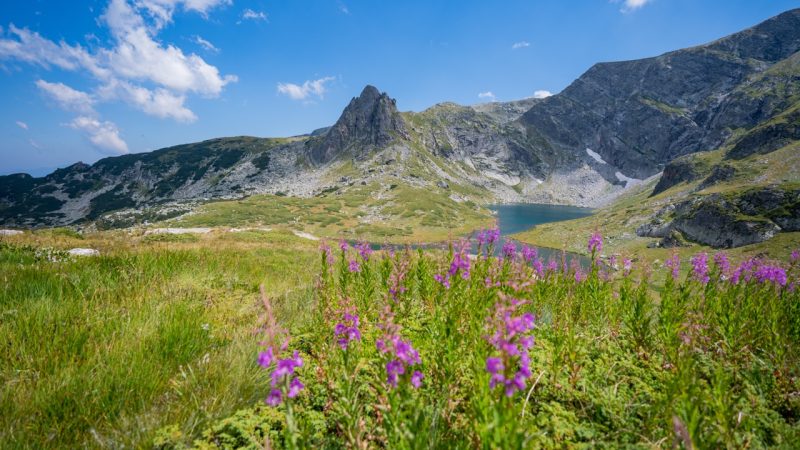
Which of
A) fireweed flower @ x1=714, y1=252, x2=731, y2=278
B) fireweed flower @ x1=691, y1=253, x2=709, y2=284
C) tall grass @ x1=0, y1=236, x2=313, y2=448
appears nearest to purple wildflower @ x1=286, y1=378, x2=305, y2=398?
tall grass @ x1=0, y1=236, x2=313, y2=448

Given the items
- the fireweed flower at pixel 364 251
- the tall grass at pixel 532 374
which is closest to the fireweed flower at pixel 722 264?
the tall grass at pixel 532 374

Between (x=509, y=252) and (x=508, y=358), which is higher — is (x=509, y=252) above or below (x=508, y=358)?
below

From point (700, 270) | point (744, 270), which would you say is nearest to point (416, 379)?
point (700, 270)

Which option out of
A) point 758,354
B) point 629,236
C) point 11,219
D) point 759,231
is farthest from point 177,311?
point 11,219

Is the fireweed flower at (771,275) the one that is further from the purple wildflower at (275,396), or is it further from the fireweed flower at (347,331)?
the purple wildflower at (275,396)

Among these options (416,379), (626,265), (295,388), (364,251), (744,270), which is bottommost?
(744,270)

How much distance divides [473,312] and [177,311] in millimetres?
5089

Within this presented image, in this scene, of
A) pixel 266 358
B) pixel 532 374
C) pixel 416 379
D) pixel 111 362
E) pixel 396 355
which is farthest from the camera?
pixel 532 374

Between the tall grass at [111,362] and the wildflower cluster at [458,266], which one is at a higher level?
the wildflower cluster at [458,266]

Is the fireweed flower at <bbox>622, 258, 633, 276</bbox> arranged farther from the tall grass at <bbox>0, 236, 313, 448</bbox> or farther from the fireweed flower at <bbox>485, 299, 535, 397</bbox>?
the tall grass at <bbox>0, 236, 313, 448</bbox>

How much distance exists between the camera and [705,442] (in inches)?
123

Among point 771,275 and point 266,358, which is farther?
point 771,275

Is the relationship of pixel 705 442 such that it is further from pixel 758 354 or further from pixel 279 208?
pixel 279 208

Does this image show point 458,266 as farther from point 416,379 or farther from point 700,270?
point 700,270
